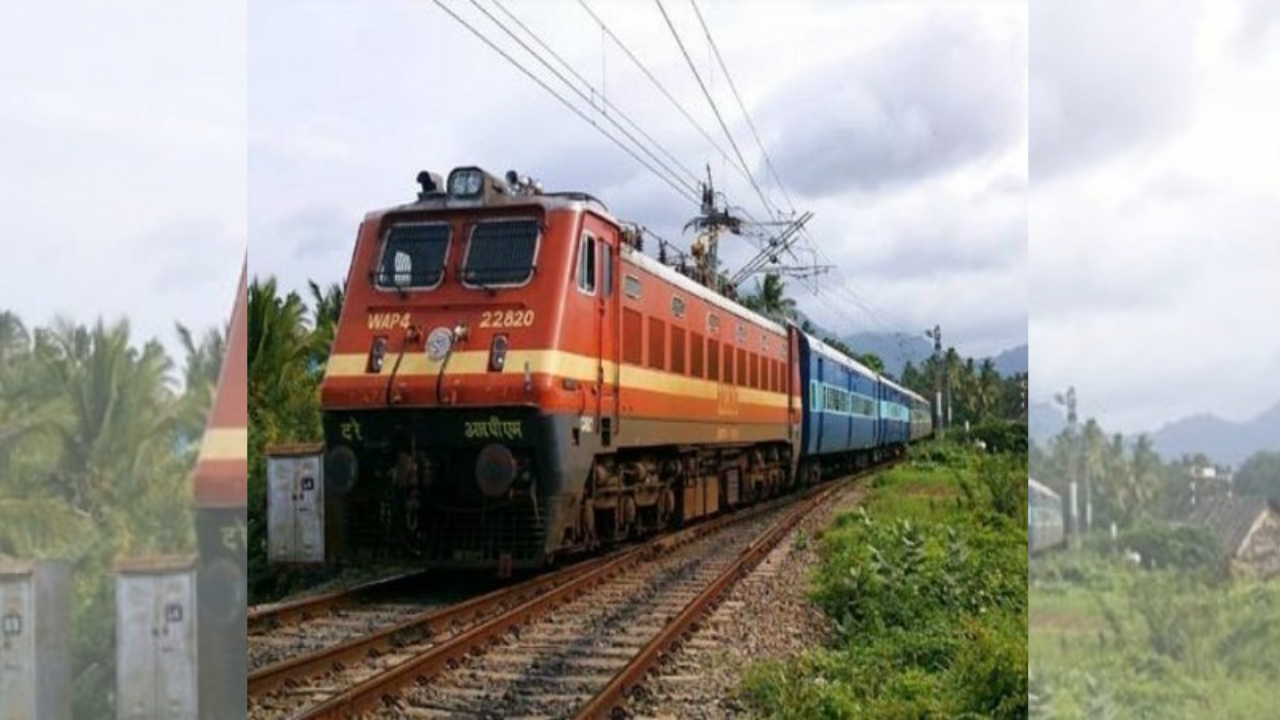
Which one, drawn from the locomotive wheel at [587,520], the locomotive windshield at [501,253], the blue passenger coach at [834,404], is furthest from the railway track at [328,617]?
the blue passenger coach at [834,404]

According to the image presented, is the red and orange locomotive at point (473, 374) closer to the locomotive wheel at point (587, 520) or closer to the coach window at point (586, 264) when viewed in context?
the coach window at point (586, 264)

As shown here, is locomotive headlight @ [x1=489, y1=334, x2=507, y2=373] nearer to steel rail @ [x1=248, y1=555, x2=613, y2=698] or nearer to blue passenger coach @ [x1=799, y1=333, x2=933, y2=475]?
steel rail @ [x1=248, y1=555, x2=613, y2=698]

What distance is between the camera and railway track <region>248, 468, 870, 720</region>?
3436 mm

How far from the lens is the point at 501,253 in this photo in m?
5.21

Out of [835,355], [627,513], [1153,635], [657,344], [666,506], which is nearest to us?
[1153,635]

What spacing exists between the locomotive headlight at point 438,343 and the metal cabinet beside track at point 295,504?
0.66 meters

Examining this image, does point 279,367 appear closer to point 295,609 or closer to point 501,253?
point 295,609

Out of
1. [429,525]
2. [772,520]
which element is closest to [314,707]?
[429,525]

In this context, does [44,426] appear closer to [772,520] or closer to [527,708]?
[527,708]

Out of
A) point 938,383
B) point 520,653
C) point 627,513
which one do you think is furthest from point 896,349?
point 627,513

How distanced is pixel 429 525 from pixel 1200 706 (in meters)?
3.96

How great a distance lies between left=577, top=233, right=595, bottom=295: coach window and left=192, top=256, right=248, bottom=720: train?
3.50m

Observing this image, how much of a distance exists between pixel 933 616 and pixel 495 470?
2.21m

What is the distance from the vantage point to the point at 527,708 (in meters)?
3.47
